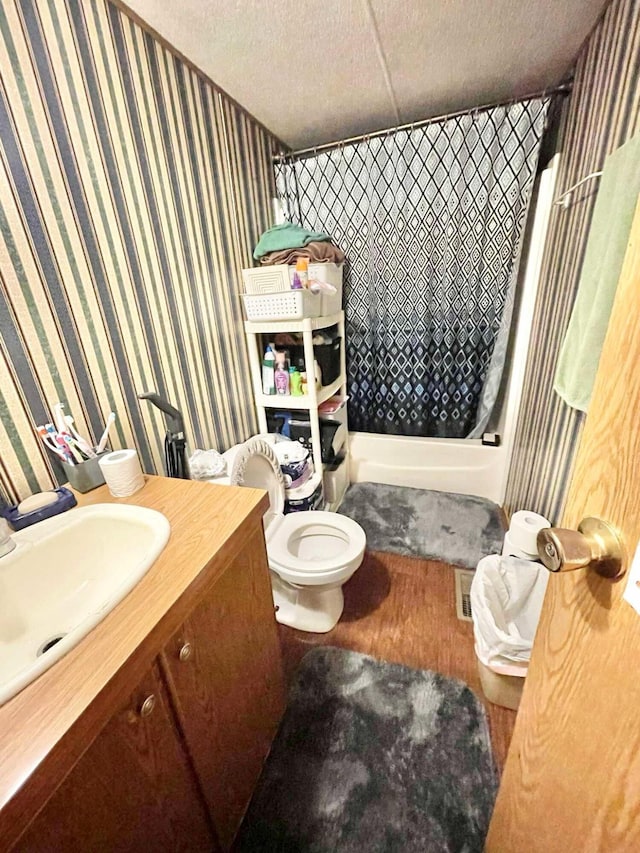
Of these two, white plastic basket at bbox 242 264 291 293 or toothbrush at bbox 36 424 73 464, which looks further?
white plastic basket at bbox 242 264 291 293

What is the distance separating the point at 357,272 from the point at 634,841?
221cm

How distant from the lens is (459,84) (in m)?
1.50

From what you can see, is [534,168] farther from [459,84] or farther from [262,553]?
[262,553]

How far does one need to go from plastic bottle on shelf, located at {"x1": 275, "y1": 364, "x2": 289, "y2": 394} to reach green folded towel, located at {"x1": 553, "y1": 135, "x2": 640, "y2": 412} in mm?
1214

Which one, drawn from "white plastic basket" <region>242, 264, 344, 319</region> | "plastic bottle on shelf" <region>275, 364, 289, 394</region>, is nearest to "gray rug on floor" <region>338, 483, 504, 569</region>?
"plastic bottle on shelf" <region>275, 364, 289, 394</region>

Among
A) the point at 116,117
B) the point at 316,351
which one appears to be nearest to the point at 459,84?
the point at 316,351

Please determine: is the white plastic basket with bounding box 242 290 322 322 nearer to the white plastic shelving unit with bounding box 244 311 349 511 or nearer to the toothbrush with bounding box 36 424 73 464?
the white plastic shelving unit with bounding box 244 311 349 511

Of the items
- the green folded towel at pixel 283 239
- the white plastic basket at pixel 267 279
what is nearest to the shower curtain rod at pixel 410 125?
the green folded towel at pixel 283 239

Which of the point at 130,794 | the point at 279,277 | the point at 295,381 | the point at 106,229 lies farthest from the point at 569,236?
the point at 130,794

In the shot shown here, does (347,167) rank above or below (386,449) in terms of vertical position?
above

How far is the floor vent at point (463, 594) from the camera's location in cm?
151

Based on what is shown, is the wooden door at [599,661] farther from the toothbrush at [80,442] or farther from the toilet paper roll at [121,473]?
the toothbrush at [80,442]

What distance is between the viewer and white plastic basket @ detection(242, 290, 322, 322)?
1.60 meters

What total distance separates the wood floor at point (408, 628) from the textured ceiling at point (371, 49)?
2.17 meters
